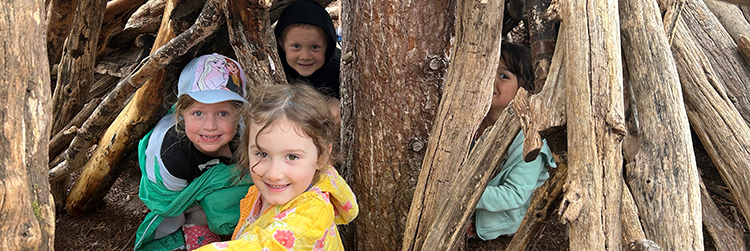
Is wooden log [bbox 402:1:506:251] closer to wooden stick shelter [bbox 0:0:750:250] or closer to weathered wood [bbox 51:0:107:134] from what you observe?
wooden stick shelter [bbox 0:0:750:250]

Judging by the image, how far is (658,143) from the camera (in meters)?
1.70

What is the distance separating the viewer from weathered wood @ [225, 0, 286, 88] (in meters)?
2.39

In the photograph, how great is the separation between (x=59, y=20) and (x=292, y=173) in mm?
2285

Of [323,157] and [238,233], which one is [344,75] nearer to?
[323,157]

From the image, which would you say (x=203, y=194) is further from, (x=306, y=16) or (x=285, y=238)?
(x=306, y=16)

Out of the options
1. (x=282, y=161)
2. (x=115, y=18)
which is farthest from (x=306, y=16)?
(x=115, y=18)

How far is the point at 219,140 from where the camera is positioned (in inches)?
104

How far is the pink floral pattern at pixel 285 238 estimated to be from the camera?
193cm

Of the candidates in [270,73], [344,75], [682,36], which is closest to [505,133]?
[344,75]

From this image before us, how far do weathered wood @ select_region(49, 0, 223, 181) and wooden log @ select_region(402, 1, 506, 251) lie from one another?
45.3 inches

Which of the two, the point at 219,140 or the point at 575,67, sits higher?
the point at 575,67

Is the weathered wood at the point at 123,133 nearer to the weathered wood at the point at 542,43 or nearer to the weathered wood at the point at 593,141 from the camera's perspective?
the weathered wood at the point at 542,43

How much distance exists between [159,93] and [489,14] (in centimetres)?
199

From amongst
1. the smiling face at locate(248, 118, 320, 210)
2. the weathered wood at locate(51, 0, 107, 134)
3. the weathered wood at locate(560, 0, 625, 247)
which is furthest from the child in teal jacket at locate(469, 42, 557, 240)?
the weathered wood at locate(51, 0, 107, 134)
